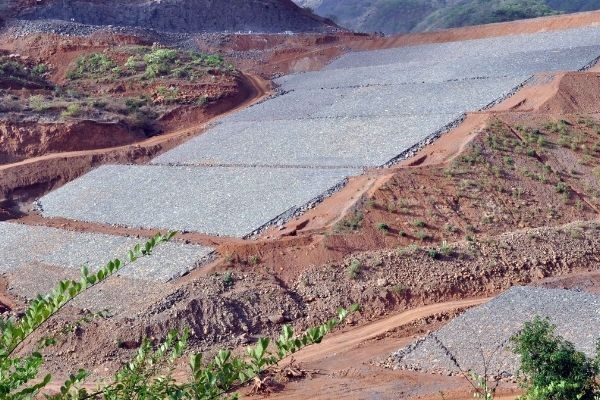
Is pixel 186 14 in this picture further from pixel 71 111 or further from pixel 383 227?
pixel 383 227

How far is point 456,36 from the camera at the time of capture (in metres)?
43.6

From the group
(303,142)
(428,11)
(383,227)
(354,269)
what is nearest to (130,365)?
(354,269)

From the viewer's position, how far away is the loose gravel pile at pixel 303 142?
22.1 metres

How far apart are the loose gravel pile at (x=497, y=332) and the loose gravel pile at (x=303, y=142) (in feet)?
22.9

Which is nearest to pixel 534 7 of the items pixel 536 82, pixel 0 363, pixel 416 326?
pixel 536 82

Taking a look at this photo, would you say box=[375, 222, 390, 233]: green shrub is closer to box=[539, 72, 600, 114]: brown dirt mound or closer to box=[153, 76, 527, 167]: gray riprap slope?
box=[153, 76, 527, 167]: gray riprap slope

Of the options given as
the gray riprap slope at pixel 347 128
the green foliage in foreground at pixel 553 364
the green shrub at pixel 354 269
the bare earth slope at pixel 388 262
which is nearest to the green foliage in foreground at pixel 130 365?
the green foliage in foreground at pixel 553 364

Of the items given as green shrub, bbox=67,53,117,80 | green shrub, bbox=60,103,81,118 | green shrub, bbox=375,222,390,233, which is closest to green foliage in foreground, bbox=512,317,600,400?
green shrub, bbox=375,222,390,233

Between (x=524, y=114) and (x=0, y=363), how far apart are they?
2357 cm

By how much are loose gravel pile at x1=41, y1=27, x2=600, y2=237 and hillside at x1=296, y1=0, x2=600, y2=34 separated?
36447mm

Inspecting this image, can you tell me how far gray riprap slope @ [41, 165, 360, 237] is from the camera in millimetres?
21047

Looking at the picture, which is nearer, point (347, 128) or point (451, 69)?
point (347, 128)

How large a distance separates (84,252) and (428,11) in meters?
80.8

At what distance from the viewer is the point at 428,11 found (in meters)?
93.6
